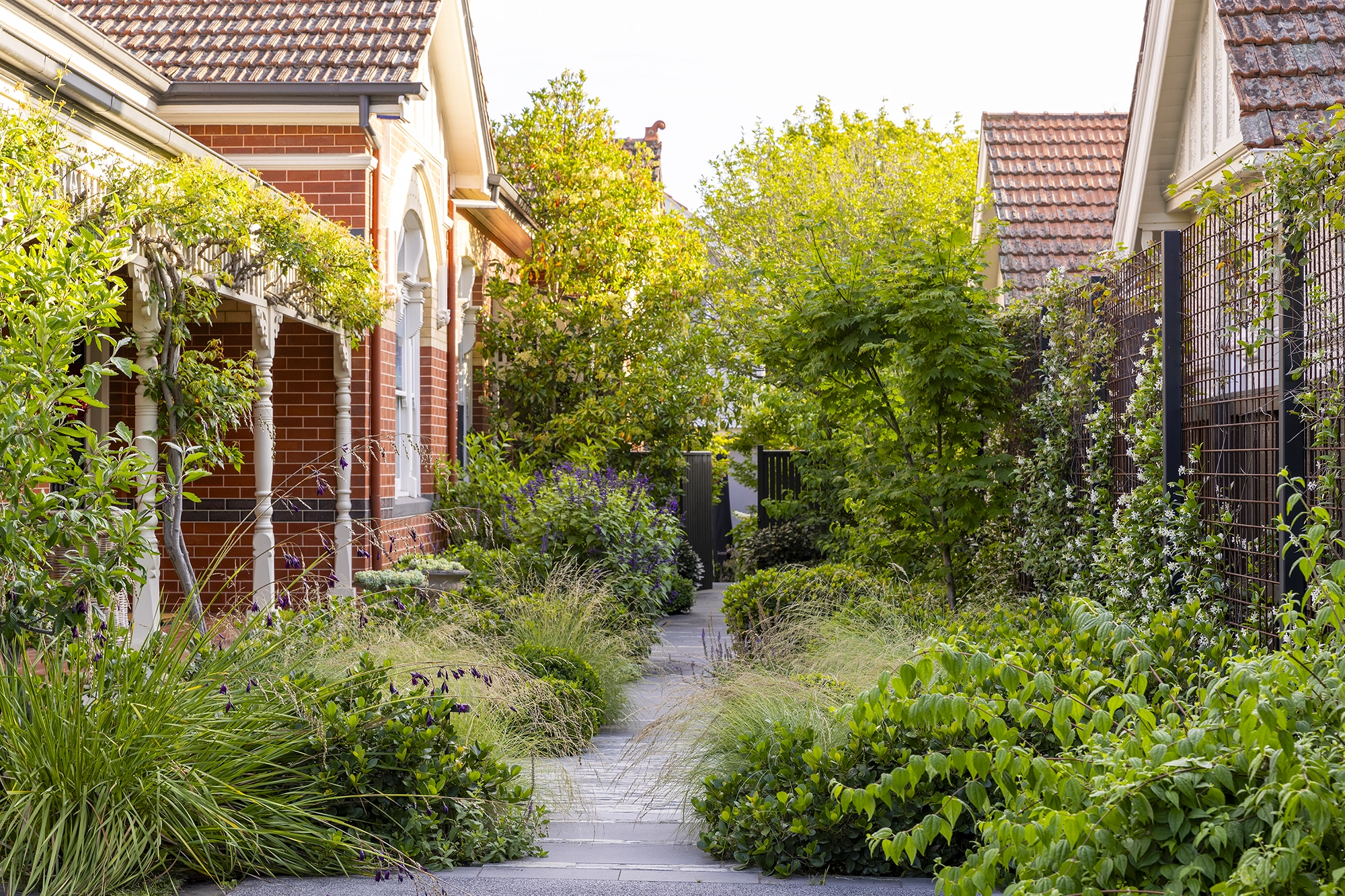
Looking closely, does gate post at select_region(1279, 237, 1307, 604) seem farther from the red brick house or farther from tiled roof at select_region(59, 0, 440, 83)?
tiled roof at select_region(59, 0, 440, 83)

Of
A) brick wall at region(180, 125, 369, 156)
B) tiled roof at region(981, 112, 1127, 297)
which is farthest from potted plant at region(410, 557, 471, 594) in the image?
tiled roof at region(981, 112, 1127, 297)

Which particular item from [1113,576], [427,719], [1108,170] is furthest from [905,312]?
[1108,170]

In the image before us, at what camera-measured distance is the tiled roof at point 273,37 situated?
34.3 feet

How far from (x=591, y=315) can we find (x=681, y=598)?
3882 mm

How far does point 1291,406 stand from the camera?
456 centimetres

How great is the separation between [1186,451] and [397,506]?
773 cm

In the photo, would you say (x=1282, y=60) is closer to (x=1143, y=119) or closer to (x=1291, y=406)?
(x=1143, y=119)

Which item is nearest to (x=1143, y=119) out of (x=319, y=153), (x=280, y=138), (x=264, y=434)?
(x=319, y=153)

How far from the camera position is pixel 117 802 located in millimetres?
3918

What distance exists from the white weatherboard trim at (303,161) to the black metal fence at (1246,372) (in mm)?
6844

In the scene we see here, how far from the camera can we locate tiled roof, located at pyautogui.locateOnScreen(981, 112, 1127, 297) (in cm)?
1493

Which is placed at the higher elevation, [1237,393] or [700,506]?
[1237,393]

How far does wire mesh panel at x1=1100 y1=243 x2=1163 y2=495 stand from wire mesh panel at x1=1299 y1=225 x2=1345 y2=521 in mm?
1485

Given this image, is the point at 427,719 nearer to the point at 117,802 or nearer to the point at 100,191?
the point at 117,802
